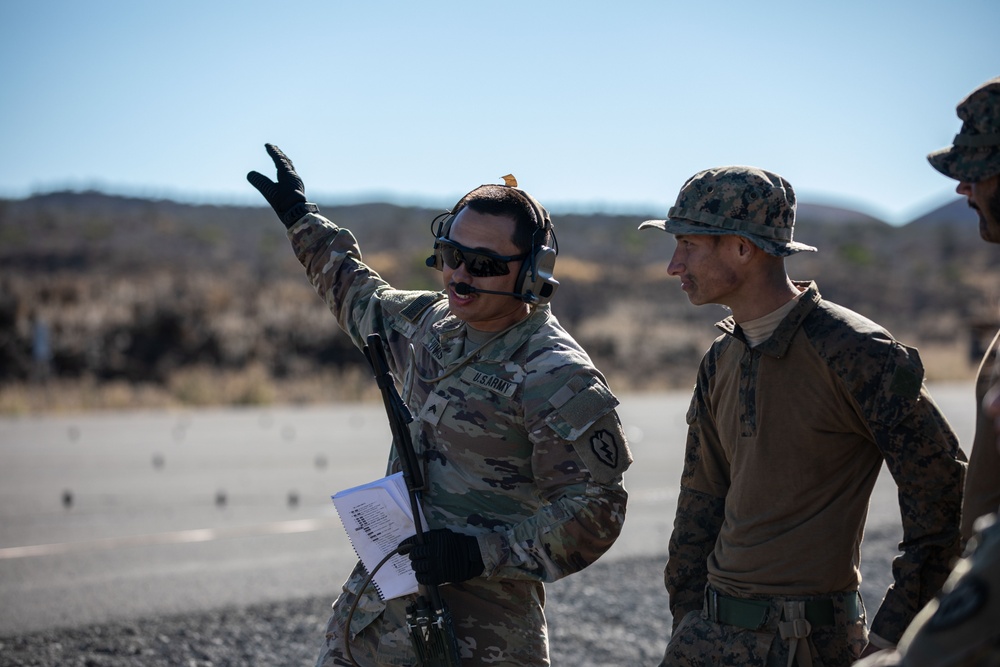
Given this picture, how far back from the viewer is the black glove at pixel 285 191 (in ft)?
13.0

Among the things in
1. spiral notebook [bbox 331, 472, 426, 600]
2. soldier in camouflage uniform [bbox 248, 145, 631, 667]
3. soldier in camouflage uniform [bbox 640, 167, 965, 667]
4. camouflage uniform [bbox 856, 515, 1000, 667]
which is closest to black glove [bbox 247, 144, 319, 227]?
soldier in camouflage uniform [bbox 248, 145, 631, 667]

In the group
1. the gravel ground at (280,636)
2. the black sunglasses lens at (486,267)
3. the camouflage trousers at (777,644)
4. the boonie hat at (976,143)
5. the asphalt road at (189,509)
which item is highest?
the boonie hat at (976,143)

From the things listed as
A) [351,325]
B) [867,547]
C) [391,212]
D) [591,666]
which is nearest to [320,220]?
[351,325]

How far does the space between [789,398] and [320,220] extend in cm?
188

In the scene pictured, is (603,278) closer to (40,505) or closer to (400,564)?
(40,505)

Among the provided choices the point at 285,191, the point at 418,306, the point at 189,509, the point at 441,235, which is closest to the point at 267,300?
the point at 189,509

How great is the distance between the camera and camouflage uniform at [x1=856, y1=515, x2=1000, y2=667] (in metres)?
1.63

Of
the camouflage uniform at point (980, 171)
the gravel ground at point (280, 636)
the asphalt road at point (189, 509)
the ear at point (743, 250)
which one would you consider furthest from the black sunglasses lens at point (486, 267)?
the asphalt road at point (189, 509)

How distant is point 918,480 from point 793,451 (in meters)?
0.36

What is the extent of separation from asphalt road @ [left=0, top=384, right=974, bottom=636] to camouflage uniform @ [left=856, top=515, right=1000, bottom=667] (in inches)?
209

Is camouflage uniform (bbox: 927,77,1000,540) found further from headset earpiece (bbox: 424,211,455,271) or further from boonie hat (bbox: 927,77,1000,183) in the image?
headset earpiece (bbox: 424,211,455,271)

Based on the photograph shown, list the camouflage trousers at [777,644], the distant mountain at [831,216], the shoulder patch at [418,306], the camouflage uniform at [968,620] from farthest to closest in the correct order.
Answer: the distant mountain at [831,216], the shoulder patch at [418,306], the camouflage trousers at [777,644], the camouflage uniform at [968,620]

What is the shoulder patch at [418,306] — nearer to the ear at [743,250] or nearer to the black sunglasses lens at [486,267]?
the black sunglasses lens at [486,267]

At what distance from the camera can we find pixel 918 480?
288cm
